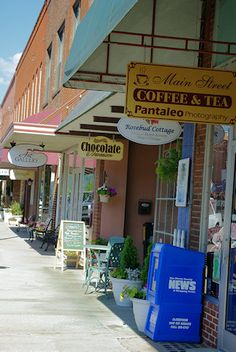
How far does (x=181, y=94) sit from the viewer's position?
5.90 m

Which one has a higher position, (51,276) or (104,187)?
(104,187)

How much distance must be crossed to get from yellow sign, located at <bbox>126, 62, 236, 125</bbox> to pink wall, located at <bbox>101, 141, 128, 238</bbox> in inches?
268

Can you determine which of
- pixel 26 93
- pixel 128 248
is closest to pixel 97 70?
pixel 128 248

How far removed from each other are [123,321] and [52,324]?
40.0 inches

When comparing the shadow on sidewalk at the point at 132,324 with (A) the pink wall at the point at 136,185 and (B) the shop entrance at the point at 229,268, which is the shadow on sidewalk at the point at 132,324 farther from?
(A) the pink wall at the point at 136,185

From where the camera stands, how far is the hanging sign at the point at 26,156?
51.8 feet

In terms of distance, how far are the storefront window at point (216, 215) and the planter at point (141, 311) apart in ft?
2.55

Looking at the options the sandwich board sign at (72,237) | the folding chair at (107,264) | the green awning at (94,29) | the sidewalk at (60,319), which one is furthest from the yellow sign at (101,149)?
the green awning at (94,29)

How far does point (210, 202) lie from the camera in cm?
700

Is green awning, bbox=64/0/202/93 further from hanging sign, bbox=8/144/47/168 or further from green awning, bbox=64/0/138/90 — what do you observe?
hanging sign, bbox=8/144/47/168

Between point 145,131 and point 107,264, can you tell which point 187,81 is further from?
point 107,264

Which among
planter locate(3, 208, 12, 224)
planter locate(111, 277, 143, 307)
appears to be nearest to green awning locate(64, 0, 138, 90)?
planter locate(111, 277, 143, 307)

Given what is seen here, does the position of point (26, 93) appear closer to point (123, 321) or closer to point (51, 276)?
point (51, 276)

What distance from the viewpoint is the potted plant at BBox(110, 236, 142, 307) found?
8739 mm
